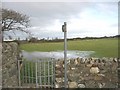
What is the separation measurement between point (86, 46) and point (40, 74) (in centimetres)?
150

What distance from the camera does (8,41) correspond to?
935 centimetres

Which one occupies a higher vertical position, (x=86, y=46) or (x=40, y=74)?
(x=86, y=46)

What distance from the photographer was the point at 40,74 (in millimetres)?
9500

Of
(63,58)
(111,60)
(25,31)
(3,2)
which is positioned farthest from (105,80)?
(3,2)

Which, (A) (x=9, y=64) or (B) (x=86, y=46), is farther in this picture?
(A) (x=9, y=64)

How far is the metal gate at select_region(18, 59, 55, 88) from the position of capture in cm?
948

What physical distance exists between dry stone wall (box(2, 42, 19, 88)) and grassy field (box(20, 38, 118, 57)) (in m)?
0.56

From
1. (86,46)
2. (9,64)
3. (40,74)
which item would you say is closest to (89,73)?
(86,46)

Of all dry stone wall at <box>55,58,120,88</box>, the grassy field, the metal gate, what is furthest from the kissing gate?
the grassy field

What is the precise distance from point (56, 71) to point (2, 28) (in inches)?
70.7

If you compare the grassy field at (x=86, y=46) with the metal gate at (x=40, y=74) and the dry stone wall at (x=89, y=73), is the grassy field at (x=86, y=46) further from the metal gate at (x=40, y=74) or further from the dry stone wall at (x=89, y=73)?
the metal gate at (x=40, y=74)

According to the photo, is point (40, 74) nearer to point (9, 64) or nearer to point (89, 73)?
point (9, 64)

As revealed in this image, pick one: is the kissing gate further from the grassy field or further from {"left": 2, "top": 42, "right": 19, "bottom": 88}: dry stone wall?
the grassy field

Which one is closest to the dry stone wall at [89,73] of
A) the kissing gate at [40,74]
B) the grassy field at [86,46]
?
the kissing gate at [40,74]
